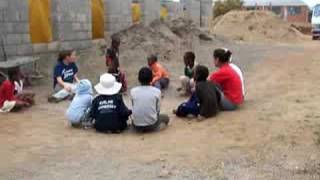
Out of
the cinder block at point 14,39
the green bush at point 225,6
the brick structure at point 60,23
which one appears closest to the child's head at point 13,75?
the brick structure at point 60,23

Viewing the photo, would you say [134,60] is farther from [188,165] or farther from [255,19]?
[255,19]

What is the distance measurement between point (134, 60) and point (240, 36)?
17.6 meters

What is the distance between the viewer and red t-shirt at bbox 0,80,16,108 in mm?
9600

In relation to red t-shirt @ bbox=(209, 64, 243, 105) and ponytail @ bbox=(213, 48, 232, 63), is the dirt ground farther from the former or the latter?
ponytail @ bbox=(213, 48, 232, 63)

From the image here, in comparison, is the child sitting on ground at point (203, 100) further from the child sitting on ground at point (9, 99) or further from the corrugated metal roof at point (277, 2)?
the corrugated metal roof at point (277, 2)

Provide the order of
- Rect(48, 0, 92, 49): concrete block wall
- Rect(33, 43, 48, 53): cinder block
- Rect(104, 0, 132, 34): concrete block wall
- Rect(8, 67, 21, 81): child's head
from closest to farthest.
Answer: Rect(8, 67, 21, 81): child's head < Rect(33, 43, 48, 53): cinder block < Rect(48, 0, 92, 49): concrete block wall < Rect(104, 0, 132, 34): concrete block wall

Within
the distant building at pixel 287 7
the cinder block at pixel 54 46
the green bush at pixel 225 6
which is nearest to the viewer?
the cinder block at pixel 54 46

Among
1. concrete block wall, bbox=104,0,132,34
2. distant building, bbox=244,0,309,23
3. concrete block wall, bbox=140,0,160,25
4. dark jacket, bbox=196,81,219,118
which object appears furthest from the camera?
distant building, bbox=244,0,309,23

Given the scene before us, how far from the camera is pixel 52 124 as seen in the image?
29.4ft

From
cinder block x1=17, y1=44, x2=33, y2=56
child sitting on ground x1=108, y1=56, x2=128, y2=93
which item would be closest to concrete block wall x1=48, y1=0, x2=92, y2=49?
cinder block x1=17, y1=44, x2=33, y2=56

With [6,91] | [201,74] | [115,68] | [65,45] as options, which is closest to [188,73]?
[115,68]

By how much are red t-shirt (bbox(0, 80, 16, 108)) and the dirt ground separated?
33cm

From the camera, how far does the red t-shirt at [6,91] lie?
960 centimetres

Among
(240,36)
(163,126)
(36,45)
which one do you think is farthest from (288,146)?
(240,36)
